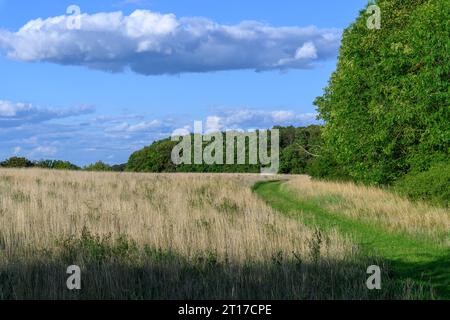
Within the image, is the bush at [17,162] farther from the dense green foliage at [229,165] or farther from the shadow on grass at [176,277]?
the shadow on grass at [176,277]

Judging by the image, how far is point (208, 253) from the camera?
10859mm

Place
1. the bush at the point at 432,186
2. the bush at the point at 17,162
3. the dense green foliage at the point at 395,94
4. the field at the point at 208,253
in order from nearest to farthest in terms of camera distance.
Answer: the field at the point at 208,253 < the bush at the point at 432,186 < the dense green foliage at the point at 395,94 < the bush at the point at 17,162

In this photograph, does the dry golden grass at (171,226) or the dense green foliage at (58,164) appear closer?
the dry golden grass at (171,226)

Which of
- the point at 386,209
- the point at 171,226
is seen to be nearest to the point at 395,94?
the point at 386,209

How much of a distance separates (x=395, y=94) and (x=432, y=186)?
4.66m

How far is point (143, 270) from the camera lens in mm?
9555

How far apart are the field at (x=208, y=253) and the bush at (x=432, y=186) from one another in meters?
1.43

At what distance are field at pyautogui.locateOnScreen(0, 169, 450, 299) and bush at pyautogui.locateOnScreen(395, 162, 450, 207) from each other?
56.3 inches

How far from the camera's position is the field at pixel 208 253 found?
871 cm

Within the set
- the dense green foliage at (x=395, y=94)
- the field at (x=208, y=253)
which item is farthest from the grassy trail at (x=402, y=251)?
the dense green foliage at (x=395, y=94)

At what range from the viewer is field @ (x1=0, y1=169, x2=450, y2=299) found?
8711 millimetres

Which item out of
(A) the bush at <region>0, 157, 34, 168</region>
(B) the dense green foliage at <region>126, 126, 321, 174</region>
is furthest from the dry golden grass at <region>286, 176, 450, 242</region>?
(B) the dense green foliage at <region>126, 126, 321, 174</region>

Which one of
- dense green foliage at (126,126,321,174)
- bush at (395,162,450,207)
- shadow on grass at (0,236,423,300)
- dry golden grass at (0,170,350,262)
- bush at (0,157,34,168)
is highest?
dense green foliage at (126,126,321,174)

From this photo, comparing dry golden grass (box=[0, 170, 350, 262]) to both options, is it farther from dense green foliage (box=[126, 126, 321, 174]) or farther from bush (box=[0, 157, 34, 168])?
dense green foliage (box=[126, 126, 321, 174])
